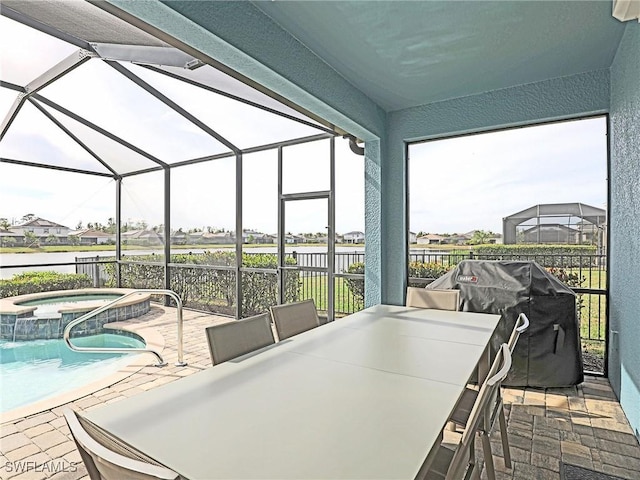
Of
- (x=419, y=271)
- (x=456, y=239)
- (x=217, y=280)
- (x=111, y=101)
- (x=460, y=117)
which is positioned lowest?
(x=217, y=280)

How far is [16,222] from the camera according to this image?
7254 mm

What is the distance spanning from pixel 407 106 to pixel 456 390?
3657 mm

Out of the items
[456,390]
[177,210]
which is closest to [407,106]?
[456,390]

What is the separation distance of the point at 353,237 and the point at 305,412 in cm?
380

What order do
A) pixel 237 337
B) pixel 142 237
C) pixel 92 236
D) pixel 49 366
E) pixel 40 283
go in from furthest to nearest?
pixel 92 236
pixel 142 237
pixel 40 283
pixel 49 366
pixel 237 337

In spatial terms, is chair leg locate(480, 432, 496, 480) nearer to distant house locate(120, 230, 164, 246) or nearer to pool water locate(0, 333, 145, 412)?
pool water locate(0, 333, 145, 412)

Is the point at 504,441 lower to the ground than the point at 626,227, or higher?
lower

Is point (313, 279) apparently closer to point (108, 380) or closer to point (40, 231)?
point (108, 380)

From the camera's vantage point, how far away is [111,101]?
5.45m

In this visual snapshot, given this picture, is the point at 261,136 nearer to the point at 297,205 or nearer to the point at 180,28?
the point at 297,205

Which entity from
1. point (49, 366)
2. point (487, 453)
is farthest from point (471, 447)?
point (49, 366)

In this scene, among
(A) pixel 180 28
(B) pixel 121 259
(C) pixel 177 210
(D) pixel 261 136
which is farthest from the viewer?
(B) pixel 121 259

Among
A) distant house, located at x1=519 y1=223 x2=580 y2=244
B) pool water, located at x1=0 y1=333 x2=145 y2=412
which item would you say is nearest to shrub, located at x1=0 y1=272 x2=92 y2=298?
pool water, located at x1=0 y1=333 x2=145 y2=412

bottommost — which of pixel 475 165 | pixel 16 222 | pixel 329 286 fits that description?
pixel 329 286
